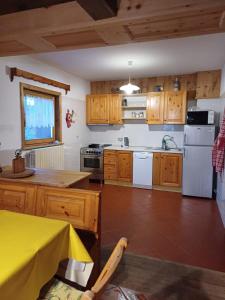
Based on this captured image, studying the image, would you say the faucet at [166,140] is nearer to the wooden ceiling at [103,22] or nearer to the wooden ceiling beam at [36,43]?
the wooden ceiling at [103,22]

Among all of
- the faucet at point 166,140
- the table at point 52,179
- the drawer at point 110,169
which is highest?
the faucet at point 166,140

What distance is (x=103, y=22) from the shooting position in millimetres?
1749

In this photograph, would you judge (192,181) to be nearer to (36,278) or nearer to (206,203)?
(206,203)

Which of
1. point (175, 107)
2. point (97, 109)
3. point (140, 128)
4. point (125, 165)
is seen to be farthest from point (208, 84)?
point (97, 109)

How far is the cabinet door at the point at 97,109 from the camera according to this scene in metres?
5.38

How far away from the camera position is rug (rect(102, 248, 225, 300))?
6.18 ft

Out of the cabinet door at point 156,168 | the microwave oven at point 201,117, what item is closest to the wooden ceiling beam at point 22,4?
the microwave oven at point 201,117

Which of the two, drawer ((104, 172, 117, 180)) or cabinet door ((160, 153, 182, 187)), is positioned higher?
cabinet door ((160, 153, 182, 187))

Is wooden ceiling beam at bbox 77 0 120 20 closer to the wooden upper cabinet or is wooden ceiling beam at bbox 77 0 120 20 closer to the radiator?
the radiator

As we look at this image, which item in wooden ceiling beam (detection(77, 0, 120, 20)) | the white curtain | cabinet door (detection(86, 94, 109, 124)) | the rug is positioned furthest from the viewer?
cabinet door (detection(86, 94, 109, 124))

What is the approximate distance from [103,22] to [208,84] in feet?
11.4

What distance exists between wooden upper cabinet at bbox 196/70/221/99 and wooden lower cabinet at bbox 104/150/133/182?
76.4 inches

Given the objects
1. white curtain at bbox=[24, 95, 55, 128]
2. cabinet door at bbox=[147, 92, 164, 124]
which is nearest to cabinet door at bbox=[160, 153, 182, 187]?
cabinet door at bbox=[147, 92, 164, 124]

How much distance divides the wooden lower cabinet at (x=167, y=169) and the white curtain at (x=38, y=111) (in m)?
2.32
